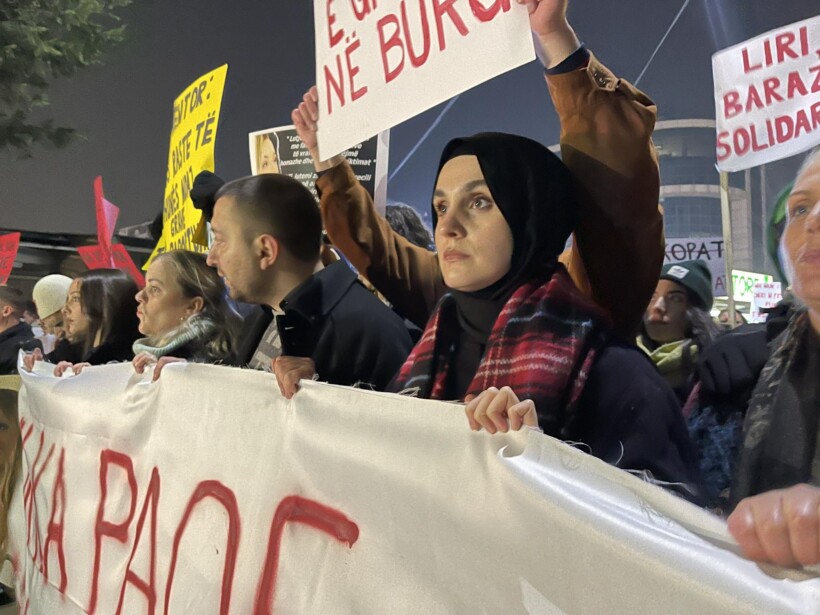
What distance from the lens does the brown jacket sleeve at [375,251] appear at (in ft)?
5.57

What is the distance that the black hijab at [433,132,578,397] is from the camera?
1.21m

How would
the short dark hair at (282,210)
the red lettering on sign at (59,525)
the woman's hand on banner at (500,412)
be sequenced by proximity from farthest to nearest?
the red lettering on sign at (59,525), the short dark hair at (282,210), the woman's hand on banner at (500,412)

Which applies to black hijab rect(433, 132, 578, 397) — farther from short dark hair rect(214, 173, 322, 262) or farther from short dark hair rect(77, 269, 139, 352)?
short dark hair rect(77, 269, 139, 352)

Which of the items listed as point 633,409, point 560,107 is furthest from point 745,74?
point 633,409

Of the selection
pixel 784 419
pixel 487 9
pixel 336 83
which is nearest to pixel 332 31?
pixel 336 83

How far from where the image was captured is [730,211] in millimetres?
1582

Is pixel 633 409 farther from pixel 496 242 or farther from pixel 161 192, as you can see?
pixel 161 192

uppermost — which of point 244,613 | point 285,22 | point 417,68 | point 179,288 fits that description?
point 285,22

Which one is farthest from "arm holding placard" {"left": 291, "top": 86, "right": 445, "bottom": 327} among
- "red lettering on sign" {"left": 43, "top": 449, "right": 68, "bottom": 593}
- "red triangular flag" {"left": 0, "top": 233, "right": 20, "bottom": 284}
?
"red triangular flag" {"left": 0, "top": 233, "right": 20, "bottom": 284}

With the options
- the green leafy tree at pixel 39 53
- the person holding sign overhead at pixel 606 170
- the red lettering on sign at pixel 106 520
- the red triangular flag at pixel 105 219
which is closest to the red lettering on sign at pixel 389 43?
the person holding sign overhead at pixel 606 170

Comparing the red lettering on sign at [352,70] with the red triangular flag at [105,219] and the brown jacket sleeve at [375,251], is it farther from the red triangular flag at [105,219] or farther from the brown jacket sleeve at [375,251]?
the red triangular flag at [105,219]

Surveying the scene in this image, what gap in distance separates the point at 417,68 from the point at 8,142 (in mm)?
5344

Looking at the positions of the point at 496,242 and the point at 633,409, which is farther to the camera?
the point at 496,242

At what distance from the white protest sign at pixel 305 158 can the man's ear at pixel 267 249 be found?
8.1 inches
